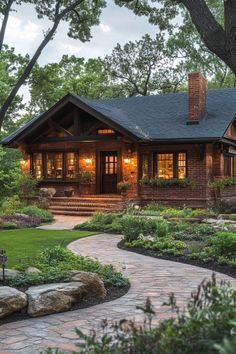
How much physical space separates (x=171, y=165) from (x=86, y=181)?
4.16 meters

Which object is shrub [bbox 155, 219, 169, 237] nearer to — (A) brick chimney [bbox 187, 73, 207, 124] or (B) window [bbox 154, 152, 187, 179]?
(B) window [bbox 154, 152, 187, 179]

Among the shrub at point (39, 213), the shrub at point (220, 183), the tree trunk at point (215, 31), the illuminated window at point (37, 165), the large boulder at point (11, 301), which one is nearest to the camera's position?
the tree trunk at point (215, 31)

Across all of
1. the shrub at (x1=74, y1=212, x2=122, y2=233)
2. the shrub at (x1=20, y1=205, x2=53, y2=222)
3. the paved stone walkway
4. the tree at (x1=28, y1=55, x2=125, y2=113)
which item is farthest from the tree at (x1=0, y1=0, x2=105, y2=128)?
the tree at (x1=28, y1=55, x2=125, y2=113)

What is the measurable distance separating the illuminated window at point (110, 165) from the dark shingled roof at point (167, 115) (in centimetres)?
205

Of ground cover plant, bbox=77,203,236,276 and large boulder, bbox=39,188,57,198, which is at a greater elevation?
large boulder, bbox=39,188,57,198

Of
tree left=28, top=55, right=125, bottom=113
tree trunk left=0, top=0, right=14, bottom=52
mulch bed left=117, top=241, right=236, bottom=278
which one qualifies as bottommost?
mulch bed left=117, top=241, right=236, bottom=278

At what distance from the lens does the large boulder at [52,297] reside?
527 centimetres

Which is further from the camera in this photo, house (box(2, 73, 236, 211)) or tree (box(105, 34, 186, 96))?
tree (box(105, 34, 186, 96))

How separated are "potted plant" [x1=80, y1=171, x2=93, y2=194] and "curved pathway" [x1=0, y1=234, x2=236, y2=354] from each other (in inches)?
456

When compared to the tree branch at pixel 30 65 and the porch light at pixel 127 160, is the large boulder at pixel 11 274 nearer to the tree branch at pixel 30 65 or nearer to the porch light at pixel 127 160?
the tree branch at pixel 30 65

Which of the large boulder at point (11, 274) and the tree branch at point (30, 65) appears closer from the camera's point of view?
the large boulder at point (11, 274)

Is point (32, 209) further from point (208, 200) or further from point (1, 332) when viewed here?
point (1, 332)

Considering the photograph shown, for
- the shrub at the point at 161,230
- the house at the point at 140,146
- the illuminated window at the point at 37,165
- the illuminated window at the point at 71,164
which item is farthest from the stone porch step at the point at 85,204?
the shrub at the point at 161,230

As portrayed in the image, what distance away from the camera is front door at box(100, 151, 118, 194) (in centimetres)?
2202
